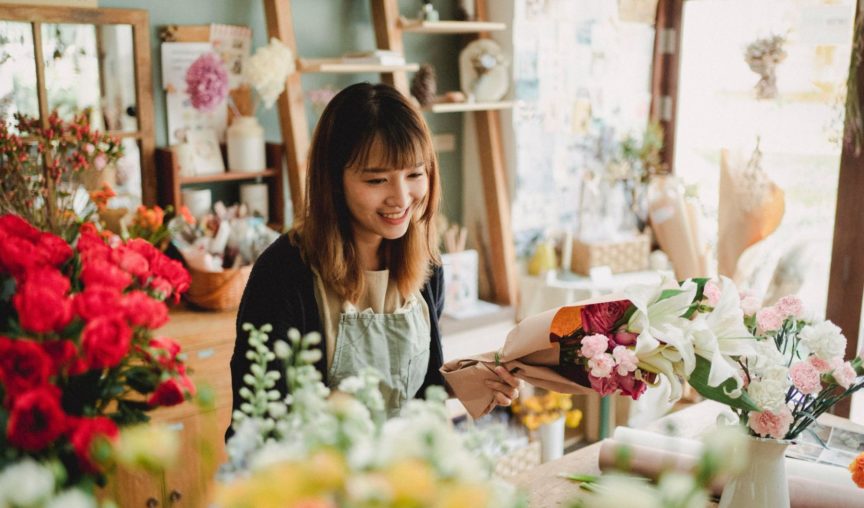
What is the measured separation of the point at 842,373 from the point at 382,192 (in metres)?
0.92

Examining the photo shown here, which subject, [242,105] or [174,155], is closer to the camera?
[174,155]

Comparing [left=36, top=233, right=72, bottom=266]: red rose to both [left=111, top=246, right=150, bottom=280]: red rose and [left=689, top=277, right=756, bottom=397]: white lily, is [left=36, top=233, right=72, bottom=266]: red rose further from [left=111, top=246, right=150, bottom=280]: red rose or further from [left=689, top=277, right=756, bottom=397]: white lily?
[left=689, top=277, right=756, bottom=397]: white lily

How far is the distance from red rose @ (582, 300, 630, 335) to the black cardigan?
0.60 meters

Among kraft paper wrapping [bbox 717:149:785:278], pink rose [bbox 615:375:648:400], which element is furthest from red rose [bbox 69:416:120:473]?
kraft paper wrapping [bbox 717:149:785:278]

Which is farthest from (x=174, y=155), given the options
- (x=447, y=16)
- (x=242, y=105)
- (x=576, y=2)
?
(x=576, y=2)

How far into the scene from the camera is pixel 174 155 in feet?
9.58

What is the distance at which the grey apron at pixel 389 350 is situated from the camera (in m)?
1.76

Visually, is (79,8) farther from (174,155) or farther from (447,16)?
(447,16)

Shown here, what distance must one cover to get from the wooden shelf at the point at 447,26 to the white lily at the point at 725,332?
2.29 m

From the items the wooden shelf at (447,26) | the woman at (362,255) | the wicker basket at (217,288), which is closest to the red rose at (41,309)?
the woman at (362,255)

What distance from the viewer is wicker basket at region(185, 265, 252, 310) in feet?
9.09

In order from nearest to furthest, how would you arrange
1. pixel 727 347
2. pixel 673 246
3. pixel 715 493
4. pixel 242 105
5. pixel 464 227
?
pixel 727 347, pixel 715 493, pixel 242 105, pixel 673 246, pixel 464 227

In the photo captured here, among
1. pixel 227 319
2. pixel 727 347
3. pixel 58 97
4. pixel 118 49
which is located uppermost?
pixel 118 49

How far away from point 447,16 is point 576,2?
2.06ft
